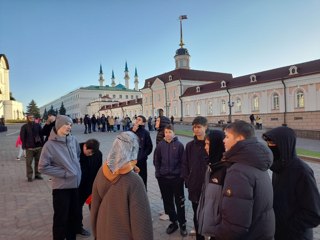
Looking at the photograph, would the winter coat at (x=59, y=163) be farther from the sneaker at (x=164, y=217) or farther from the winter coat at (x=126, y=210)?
the winter coat at (x=126, y=210)

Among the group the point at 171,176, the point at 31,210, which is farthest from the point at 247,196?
the point at 31,210

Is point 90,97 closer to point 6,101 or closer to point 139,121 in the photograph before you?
point 6,101

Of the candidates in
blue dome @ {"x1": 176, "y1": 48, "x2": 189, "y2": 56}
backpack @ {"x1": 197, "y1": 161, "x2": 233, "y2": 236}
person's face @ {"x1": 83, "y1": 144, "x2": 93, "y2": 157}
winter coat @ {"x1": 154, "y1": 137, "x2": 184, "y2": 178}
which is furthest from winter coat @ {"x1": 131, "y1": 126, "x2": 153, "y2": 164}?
blue dome @ {"x1": 176, "y1": 48, "x2": 189, "y2": 56}

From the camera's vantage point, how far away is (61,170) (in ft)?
14.2

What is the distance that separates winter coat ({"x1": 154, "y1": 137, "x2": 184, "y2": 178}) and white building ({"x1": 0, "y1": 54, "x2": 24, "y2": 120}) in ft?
193

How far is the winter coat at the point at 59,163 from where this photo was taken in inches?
167

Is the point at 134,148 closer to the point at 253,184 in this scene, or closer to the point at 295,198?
the point at 253,184

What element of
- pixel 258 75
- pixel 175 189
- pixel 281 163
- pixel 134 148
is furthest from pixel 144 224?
pixel 258 75

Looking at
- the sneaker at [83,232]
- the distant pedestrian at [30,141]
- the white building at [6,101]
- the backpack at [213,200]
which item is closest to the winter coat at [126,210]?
the backpack at [213,200]

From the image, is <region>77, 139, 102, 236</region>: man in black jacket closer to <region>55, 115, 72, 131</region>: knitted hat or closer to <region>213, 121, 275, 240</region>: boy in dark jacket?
<region>55, 115, 72, 131</region>: knitted hat

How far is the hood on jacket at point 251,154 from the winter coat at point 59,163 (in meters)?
2.71

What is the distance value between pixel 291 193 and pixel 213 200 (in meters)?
0.72

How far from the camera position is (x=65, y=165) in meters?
4.34

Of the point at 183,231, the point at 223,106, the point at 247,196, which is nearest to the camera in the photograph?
the point at 247,196
